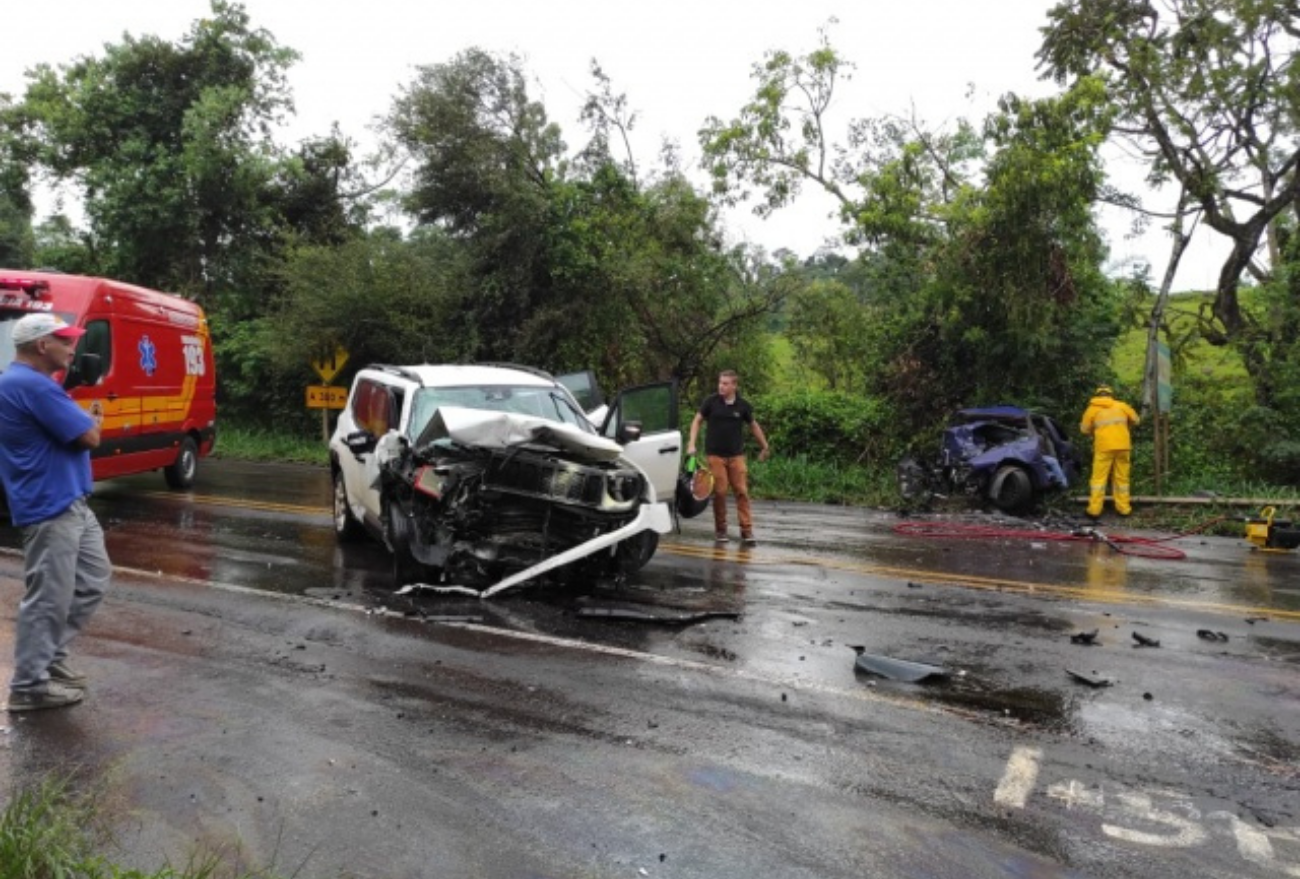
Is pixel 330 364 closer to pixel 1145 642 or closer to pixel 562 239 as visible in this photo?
pixel 562 239

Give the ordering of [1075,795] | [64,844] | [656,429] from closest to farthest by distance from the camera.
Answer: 1. [64,844]
2. [1075,795]
3. [656,429]

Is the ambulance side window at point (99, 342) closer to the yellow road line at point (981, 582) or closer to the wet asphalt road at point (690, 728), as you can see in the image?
the wet asphalt road at point (690, 728)

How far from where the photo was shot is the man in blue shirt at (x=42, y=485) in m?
4.68

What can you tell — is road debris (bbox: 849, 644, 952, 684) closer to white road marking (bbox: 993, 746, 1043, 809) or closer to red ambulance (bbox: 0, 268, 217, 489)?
white road marking (bbox: 993, 746, 1043, 809)

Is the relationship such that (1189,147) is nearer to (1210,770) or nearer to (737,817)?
(1210,770)

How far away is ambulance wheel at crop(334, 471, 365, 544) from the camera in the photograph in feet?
32.1

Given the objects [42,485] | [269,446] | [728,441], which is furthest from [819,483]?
[42,485]

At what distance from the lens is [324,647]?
6020 millimetres

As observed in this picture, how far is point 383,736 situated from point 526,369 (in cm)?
586

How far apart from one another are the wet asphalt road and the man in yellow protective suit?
5.15 m

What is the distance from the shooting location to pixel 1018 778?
411 centimetres

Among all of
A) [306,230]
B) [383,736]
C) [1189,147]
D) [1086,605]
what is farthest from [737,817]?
[306,230]

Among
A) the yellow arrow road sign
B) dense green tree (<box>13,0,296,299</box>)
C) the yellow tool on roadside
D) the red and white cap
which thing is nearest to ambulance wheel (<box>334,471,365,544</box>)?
the red and white cap

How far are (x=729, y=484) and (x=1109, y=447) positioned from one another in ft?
19.5
